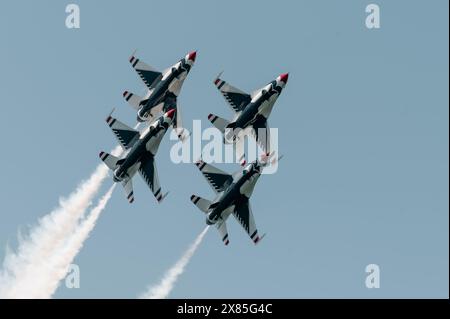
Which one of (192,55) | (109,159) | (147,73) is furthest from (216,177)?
(147,73)

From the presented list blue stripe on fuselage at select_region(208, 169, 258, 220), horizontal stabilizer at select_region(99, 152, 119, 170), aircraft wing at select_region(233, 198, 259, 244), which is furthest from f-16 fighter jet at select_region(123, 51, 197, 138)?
aircraft wing at select_region(233, 198, 259, 244)

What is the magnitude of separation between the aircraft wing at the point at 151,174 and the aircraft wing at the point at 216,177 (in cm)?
699

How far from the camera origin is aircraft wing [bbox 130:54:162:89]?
13738cm

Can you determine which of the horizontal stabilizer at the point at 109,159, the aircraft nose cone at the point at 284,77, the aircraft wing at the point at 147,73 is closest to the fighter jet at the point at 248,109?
the aircraft nose cone at the point at 284,77

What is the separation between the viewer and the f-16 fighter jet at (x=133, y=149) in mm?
128875

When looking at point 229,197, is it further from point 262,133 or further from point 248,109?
point 248,109

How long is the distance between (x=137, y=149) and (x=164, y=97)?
11.3 m

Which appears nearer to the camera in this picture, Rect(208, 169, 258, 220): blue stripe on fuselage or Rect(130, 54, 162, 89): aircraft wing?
Rect(208, 169, 258, 220): blue stripe on fuselage

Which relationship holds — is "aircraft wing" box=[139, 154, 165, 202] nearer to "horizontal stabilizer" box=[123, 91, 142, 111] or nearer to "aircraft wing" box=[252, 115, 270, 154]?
"horizontal stabilizer" box=[123, 91, 142, 111]

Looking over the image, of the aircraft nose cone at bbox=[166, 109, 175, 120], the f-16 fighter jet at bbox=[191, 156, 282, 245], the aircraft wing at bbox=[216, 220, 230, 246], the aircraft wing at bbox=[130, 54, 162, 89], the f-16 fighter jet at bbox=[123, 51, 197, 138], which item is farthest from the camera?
the aircraft wing at bbox=[130, 54, 162, 89]

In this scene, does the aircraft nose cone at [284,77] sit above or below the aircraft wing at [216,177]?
above

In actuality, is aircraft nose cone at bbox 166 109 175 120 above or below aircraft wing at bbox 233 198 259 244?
above

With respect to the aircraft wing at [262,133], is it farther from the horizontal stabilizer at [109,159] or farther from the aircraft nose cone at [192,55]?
the horizontal stabilizer at [109,159]

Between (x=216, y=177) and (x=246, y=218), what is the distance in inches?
302
